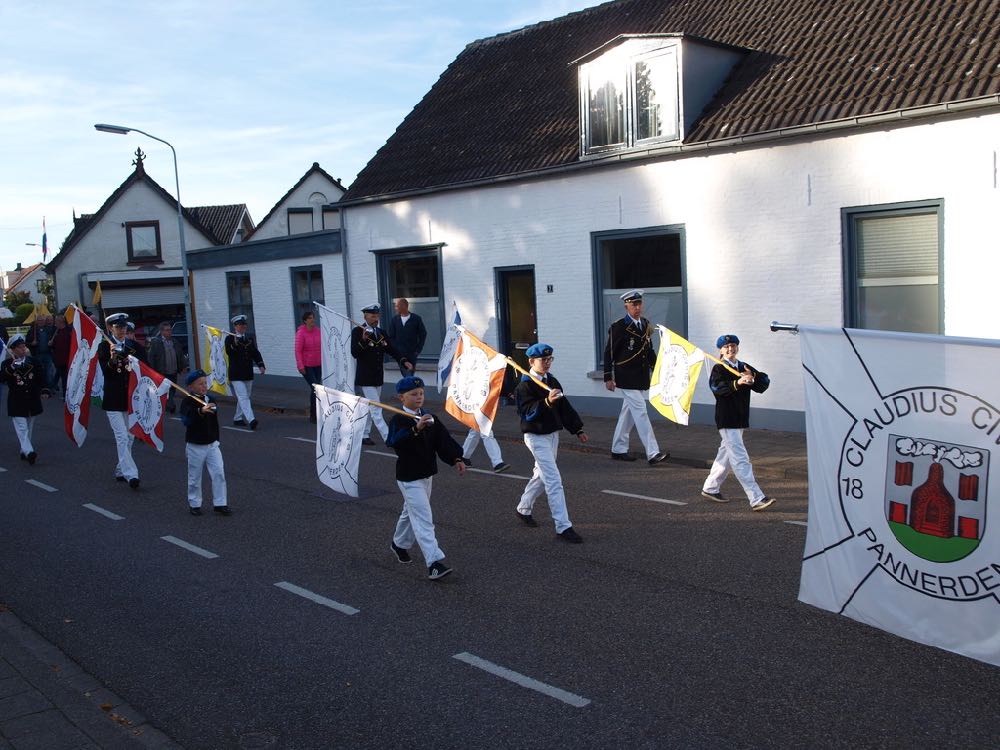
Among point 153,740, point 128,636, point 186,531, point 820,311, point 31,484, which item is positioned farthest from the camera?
point 820,311

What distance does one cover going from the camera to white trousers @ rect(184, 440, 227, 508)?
32.1ft

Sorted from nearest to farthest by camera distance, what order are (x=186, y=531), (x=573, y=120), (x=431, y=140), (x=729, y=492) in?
(x=186, y=531)
(x=729, y=492)
(x=573, y=120)
(x=431, y=140)

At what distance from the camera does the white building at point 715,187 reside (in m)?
11.8

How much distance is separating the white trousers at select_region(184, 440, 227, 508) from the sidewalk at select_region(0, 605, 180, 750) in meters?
3.61

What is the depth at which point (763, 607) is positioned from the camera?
6496 millimetres

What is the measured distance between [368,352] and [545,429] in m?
5.64

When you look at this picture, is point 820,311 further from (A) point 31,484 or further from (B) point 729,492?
(A) point 31,484

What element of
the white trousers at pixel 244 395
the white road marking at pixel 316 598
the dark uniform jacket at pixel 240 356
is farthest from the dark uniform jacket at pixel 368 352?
the white road marking at pixel 316 598

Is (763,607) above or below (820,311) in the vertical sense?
below

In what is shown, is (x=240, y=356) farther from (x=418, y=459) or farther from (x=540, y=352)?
(x=418, y=459)

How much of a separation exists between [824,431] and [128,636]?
4.64 metres

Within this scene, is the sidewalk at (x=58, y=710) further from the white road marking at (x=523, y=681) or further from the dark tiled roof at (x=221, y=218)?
the dark tiled roof at (x=221, y=218)

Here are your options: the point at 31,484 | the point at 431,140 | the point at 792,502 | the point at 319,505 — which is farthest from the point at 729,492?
the point at 431,140

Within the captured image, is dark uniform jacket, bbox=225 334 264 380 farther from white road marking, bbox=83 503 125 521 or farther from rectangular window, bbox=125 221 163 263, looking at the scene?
rectangular window, bbox=125 221 163 263
